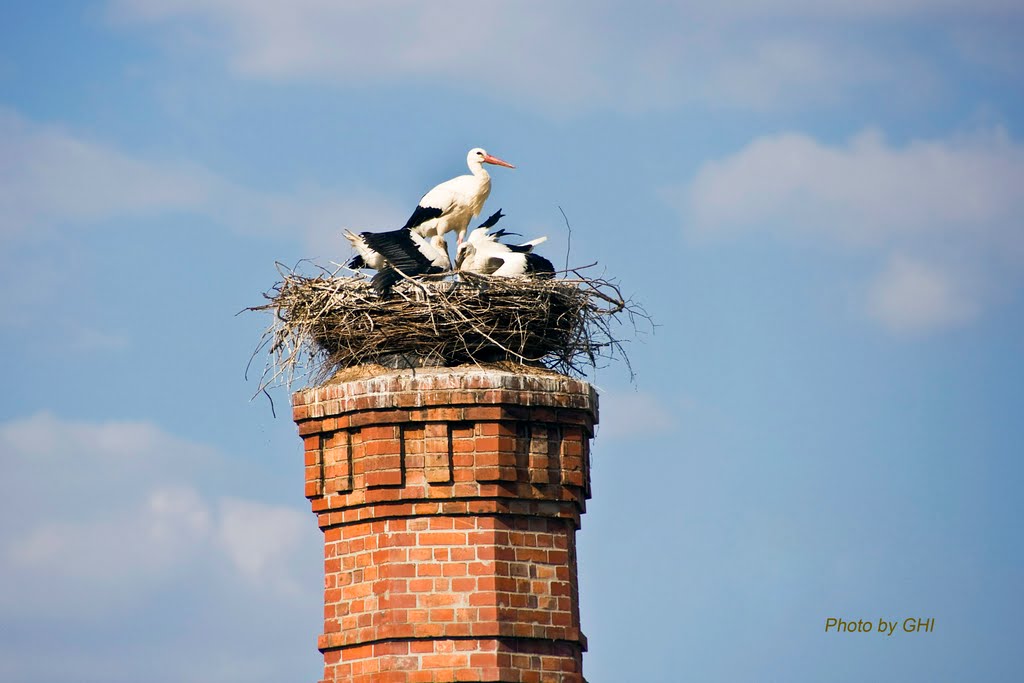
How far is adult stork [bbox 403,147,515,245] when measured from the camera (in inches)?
467

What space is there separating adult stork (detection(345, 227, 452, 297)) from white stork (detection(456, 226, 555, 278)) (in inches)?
17.9

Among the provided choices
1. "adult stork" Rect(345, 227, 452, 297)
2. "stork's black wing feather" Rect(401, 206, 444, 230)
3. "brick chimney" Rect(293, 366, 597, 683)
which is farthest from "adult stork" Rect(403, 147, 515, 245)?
"brick chimney" Rect(293, 366, 597, 683)

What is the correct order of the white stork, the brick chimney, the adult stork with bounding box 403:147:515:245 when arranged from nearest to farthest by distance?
the brick chimney, the white stork, the adult stork with bounding box 403:147:515:245

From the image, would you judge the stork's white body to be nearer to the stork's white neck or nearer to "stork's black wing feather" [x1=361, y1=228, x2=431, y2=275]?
"stork's black wing feather" [x1=361, y1=228, x2=431, y2=275]

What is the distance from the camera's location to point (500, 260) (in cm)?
1113

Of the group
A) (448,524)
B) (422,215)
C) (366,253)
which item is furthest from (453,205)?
(448,524)

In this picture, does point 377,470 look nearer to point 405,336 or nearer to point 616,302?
point 405,336

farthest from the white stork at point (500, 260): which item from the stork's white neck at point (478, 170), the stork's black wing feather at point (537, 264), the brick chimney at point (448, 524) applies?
the brick chimney at point (448, 524)

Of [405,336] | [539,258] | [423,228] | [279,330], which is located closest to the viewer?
[405,336]

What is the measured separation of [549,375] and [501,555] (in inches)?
48.2

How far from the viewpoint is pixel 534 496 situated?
350 inches

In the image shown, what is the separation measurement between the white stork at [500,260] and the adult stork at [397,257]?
45cm

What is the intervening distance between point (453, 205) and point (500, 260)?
3.38 ft

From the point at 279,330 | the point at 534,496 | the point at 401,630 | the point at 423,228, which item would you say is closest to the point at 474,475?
the point at 534,496
